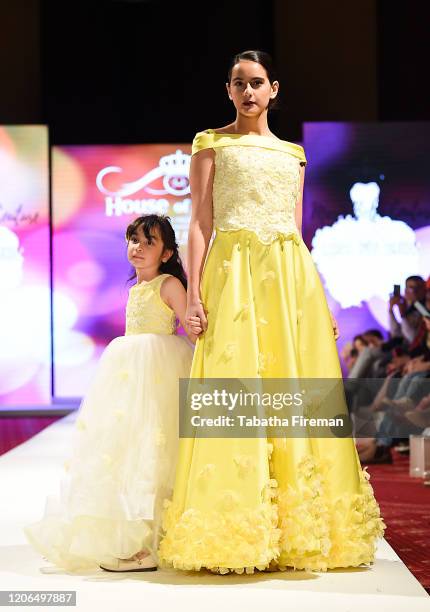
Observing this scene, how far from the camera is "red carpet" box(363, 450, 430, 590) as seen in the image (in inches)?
115

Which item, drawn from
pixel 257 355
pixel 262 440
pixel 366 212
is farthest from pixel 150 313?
pixel 366 212

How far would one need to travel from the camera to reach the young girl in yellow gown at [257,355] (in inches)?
91.4

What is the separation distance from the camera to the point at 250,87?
252 centimetres

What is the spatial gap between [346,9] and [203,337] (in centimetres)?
675

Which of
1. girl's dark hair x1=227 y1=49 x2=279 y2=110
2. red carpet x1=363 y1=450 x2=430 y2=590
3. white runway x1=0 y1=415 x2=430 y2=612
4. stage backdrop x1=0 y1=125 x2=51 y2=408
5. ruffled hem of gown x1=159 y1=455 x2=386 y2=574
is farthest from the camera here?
stage backdrop x1=0 y1=125 x2=51 y2=408

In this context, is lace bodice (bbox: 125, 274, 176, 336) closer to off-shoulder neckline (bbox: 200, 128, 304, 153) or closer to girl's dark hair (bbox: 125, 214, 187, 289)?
girl's dark hair (bbox: 125, 214, 187, 289)

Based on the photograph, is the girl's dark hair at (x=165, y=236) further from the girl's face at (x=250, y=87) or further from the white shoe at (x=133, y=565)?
the white shoe at (x=133, y=565)

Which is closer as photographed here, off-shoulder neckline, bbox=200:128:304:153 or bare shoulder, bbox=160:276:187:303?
off-shoulder neckline, bbox=200:128:304:153

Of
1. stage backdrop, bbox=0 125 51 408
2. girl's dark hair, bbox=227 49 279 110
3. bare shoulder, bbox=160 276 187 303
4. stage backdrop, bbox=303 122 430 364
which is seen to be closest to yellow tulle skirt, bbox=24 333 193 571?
bare shoulder, bbox=160 276 187 303

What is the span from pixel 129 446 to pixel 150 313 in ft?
1.18

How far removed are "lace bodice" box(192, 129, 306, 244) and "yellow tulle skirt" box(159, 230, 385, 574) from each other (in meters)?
0.04

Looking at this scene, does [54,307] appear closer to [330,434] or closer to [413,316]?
[413,316]

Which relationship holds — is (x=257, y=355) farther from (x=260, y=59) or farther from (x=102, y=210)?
(x=102, y=210)

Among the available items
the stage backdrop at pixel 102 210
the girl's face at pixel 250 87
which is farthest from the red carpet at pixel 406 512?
the stage backdrop at pixel 102 210
